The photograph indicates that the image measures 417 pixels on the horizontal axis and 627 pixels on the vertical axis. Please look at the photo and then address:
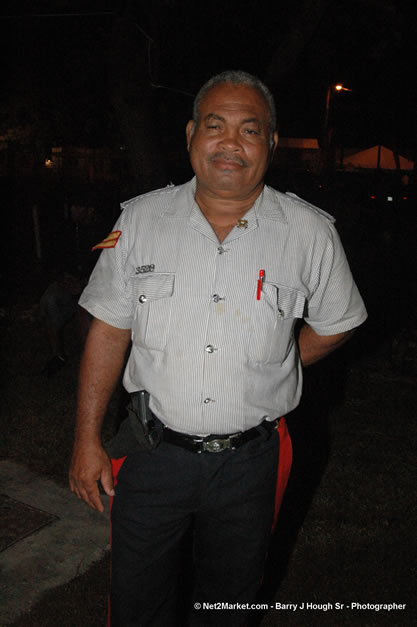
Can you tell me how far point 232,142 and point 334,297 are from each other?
2.26 ft

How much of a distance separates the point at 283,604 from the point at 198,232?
6.71ft

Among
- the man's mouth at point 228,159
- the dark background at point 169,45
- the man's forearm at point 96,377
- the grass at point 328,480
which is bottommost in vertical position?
the grass at point 328,480

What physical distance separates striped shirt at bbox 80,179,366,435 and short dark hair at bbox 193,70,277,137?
267 mm

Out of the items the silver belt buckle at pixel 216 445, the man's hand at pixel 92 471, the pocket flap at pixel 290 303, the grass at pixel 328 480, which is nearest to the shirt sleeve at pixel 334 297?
the pocket flap at pixel 290 303

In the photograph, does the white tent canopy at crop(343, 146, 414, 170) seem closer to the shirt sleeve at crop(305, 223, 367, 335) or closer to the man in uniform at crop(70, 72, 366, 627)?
the shirt sleeve at crop(305, 223, 367, 335)

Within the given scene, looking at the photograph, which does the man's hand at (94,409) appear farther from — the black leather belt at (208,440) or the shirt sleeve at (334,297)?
the shirt sleeve at (334,297)

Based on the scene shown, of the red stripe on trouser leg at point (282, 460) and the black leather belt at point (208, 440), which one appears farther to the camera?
the red stripe on trouser leg at point (282, 460)

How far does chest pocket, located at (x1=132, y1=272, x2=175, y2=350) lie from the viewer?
2135mm

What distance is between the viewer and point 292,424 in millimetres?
5168

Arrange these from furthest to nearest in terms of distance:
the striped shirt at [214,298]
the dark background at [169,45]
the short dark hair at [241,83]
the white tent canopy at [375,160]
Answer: the white tent canopy at [375,160] < the dark background at [169,45] < the short dark hair at [241,83] < the striped shirt at [214,298]

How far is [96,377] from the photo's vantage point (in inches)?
88.7

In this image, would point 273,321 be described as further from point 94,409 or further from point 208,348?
point 94,409

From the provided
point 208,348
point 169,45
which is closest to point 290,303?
point 208,348

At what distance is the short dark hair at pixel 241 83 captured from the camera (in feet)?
7.27
